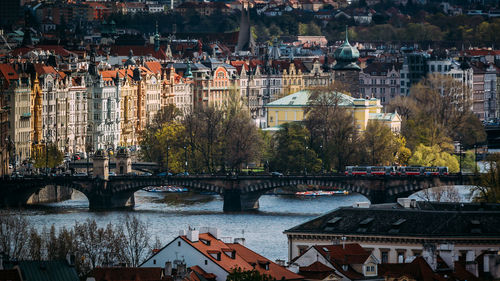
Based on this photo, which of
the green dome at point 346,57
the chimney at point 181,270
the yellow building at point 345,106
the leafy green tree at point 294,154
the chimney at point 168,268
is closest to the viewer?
the chimney at point 181,270

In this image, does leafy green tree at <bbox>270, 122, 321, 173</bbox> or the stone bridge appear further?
leafy green tree at <bbox>270, 122, 321, 173</bbox>

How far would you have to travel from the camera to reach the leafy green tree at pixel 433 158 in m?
129

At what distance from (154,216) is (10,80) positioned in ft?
104

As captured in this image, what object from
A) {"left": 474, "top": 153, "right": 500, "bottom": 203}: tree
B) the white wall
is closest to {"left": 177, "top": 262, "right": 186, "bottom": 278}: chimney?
the white wall

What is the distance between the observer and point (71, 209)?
112562 millimetres

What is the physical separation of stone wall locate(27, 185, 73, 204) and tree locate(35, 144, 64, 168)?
6374mm

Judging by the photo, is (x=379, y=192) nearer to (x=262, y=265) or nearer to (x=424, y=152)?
(x=424, y=152)

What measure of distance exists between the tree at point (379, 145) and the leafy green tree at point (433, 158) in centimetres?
128

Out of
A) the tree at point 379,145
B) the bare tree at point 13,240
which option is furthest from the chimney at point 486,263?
the tree at point 379,145

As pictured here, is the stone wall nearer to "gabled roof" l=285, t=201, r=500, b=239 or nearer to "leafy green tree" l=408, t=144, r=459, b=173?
"leafy green tree" l=408, t=144, r=459, b=173

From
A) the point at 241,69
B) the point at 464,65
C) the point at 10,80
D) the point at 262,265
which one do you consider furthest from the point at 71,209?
the point at 464,65

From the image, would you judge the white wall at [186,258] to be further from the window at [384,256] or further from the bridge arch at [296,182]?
the bridge arch at [296,182]

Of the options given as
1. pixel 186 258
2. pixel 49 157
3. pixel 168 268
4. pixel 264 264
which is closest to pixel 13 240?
pixel 186 258

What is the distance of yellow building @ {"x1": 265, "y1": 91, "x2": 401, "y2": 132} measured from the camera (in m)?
→ 145
